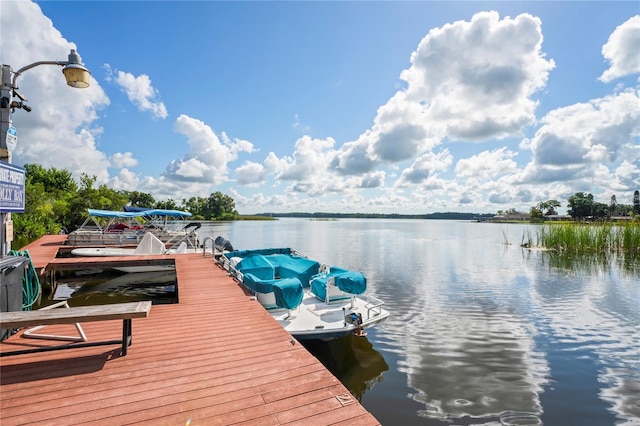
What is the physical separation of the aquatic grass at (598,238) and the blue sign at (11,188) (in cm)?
3411

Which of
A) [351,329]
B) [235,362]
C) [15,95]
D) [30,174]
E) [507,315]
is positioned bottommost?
[507,315]

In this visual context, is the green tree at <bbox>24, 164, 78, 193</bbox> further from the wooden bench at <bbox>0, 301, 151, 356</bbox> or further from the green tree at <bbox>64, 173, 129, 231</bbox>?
the wooden bench at <bbox>0, 301, 151, 356</bbox>

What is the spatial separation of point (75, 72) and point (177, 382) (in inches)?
200

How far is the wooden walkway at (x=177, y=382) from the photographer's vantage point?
3.25 metres

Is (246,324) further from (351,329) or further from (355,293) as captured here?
(355,293)

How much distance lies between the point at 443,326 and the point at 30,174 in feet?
238

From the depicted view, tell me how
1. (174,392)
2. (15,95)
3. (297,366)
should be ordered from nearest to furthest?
(174,392) < (297,366) < (15,95)

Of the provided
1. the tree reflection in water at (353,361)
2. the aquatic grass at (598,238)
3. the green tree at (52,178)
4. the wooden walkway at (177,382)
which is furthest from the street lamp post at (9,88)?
the green tree at (52,178)

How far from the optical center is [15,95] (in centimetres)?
567

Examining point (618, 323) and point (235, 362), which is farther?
point (618, 323)

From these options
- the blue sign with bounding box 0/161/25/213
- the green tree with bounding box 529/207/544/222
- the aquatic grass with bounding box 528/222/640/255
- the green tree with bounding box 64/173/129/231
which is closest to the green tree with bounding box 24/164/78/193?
the green tree with bounding box 64/173/129/231

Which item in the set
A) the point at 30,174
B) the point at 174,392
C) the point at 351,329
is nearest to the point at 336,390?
the point at 174,392

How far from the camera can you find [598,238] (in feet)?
87.5

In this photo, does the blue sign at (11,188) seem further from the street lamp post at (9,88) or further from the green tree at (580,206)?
the green tree at (580,206)
